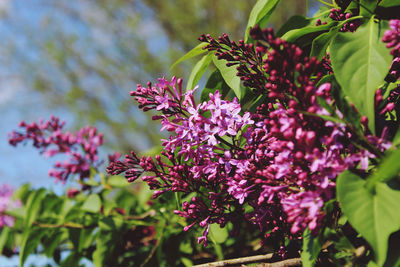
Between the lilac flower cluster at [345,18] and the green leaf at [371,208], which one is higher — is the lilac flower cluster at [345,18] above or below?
above

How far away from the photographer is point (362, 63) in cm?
80

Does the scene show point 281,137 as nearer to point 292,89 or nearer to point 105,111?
point 292,89

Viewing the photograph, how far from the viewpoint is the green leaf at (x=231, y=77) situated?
3.36 feet

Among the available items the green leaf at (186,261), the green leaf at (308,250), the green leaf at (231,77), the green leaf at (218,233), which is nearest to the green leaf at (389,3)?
the green leaf at (231,77)

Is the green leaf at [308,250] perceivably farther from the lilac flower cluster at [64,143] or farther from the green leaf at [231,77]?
the lilac flower cluster at [64,143]

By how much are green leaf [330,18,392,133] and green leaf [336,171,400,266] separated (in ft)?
0.39

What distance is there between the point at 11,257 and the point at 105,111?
39.4ft

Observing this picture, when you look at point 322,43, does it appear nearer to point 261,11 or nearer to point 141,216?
point 261,11

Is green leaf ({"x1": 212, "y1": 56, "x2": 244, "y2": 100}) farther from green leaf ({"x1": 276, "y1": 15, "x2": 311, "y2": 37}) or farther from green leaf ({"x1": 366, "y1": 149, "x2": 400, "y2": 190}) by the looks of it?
green leaf ({"x1": 366, "y1": 149, "x2": 400, "y2": 190})

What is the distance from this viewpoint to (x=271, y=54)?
761 millimetres

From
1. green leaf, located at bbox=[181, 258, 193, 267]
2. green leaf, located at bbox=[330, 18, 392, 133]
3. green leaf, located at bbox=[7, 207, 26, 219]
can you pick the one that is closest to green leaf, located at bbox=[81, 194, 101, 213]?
green leaf, located at bbox=[181, 258, 193, 267]

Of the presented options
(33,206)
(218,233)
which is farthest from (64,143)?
(218,233)

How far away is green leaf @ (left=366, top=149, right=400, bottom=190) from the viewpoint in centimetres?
58

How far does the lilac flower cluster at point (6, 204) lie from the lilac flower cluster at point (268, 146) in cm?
189
